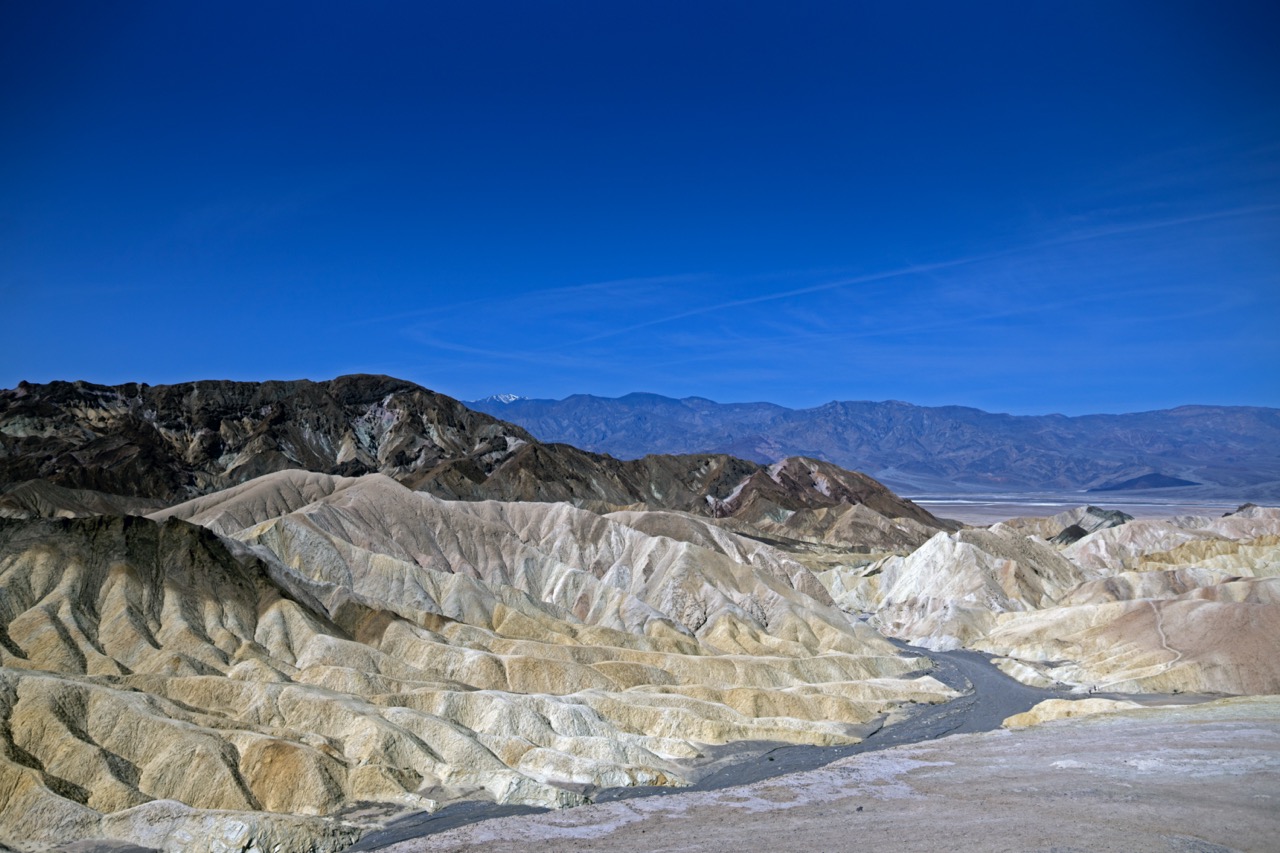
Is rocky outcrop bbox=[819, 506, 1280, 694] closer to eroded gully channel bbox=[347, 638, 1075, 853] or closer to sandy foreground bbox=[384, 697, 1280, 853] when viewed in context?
eroded gully channel bbox=[347, 638, 1075, 853]

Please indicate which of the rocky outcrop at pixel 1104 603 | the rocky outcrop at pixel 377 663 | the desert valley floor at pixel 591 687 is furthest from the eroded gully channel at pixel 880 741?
the rocky outcrop at pixel 1104 603

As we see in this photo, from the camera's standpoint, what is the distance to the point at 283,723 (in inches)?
2418

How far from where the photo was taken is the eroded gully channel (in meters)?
50.6

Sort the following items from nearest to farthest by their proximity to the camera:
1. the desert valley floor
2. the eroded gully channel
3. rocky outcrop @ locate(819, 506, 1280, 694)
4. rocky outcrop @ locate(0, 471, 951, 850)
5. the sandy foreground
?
the sandy foreground → the desert valley floor → the eroded gully channel → rocky outcrop @ locate(0, 471, 951, 850) → rocky outcrop @ locate(819, 506, 1280, 694)

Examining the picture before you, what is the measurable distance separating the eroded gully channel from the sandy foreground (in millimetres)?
3554

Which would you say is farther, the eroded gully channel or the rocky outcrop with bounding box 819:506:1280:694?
the rocky outcrop with bounding box 819:506:1280:694

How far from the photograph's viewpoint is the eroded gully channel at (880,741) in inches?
1993

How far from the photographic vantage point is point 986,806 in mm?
46344

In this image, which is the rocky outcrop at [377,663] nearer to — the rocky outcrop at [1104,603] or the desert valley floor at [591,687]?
the desert valley floor at [591,687]

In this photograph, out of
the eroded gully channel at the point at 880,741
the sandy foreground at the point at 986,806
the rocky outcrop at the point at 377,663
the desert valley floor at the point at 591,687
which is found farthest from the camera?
the rocky outcrop at the point at 377,663

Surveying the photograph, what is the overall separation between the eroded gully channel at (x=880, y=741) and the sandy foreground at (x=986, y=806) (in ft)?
11.7

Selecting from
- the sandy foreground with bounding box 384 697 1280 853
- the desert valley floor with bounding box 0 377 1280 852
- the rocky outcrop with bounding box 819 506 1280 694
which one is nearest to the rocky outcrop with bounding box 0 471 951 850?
the desert valley floor with bounding box 0 377 1280 852

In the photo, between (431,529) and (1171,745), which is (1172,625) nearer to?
(1171,745)

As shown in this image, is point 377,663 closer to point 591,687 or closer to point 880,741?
point 591,687
